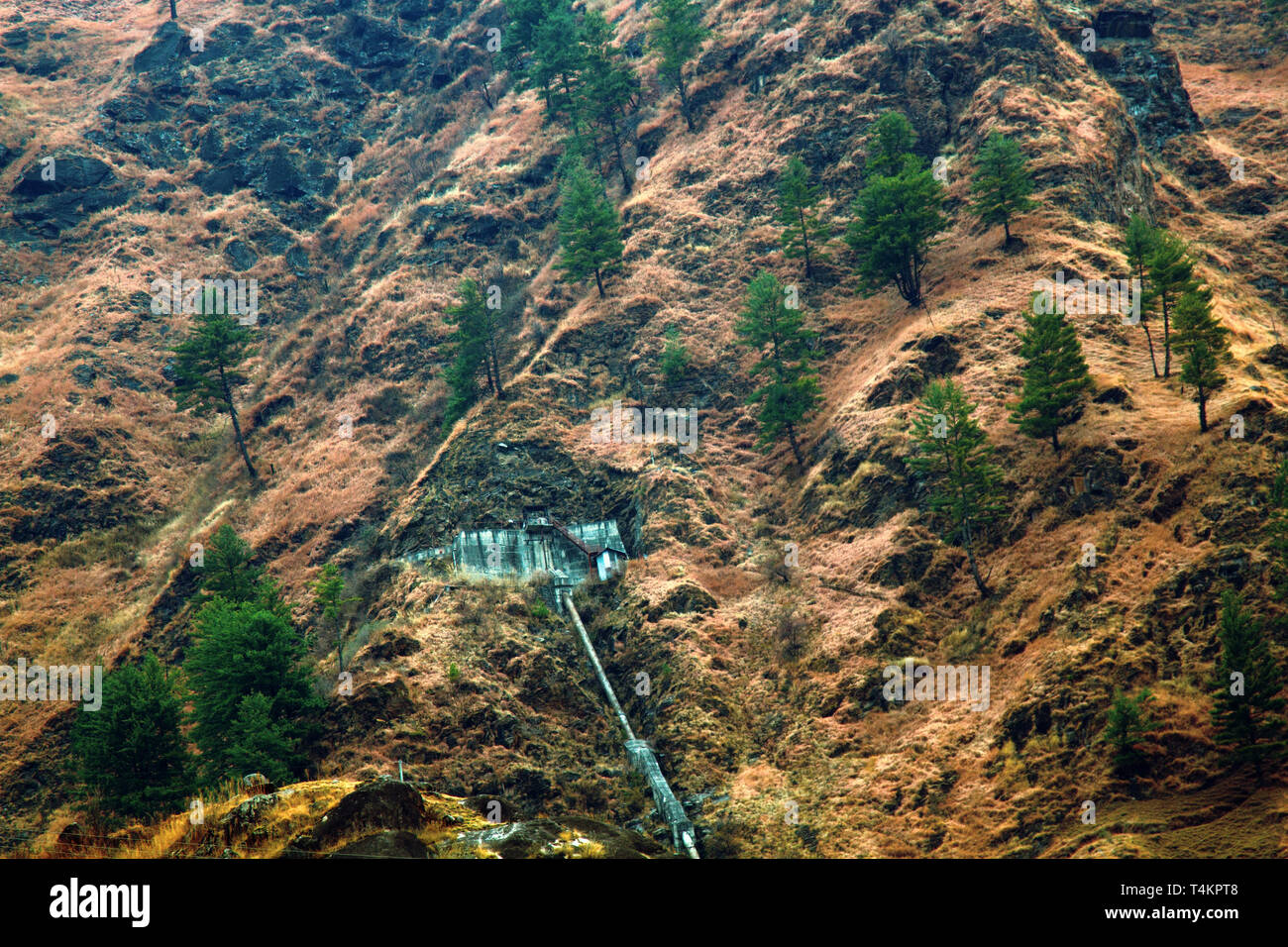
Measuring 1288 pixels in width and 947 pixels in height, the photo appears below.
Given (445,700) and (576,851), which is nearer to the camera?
(576,851)

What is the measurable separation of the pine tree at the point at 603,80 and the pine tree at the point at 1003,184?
32351mm

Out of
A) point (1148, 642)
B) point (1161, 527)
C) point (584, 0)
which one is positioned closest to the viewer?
point (1148, 642)

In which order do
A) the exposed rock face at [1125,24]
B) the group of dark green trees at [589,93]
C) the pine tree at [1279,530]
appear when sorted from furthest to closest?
the exposed rock face at [1125,24]
the group of dark green trees at [589,93]
the pine tree at [1279,530]

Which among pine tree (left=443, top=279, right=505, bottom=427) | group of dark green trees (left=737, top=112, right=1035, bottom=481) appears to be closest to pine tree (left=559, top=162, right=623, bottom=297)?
pine tree (left=443, top=279, right=505, bottom=427)

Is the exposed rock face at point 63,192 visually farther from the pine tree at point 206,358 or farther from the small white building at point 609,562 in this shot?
the small white building at point 609,562

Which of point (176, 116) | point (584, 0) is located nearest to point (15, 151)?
point (176, 116)

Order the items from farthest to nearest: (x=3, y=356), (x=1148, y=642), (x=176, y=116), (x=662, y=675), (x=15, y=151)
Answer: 1. (x=176, y=116)
2. (x=15, y=151)
3. (x=3, y=356)
4. (x=662, y=675)
5. (x=1148, y=642)

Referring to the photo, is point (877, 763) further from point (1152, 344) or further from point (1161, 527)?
point (1152, 344)

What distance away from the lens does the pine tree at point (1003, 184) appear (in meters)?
47.6

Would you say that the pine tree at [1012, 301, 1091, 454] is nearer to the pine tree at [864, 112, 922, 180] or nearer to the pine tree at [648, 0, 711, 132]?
the pine tree at [864, 112, 922, 180]

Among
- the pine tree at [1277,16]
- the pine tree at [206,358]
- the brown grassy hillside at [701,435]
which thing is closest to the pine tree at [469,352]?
the brown grassy hillside at [701,435]

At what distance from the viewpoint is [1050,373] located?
3531 centimetres

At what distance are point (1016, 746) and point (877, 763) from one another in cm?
508

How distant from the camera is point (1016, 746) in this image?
28094 mm
